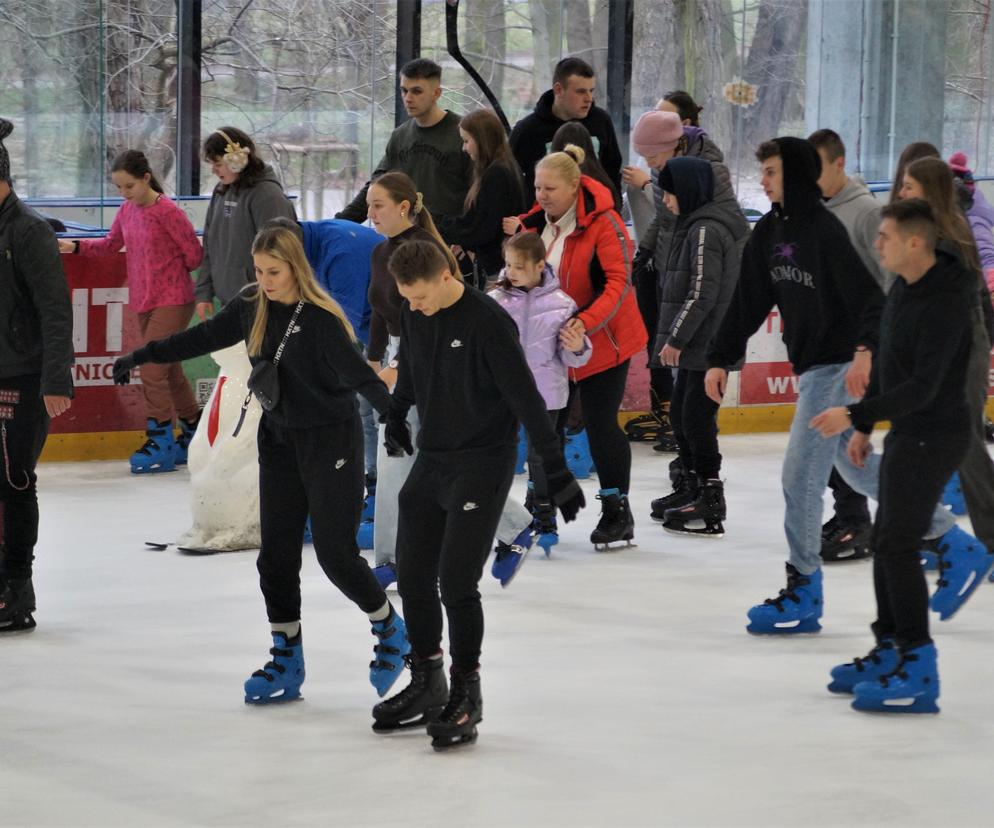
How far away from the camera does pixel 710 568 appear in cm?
693

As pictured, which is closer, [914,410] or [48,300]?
[914,410]

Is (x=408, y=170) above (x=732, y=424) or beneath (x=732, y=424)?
above

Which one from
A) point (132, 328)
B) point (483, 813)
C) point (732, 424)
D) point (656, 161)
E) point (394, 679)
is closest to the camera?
point (483, 813)

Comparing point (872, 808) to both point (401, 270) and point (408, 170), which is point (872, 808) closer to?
point (401, 270)

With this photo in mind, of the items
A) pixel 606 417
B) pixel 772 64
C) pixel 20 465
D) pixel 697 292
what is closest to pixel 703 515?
pixel 606 417

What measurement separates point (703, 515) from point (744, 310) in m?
1.86

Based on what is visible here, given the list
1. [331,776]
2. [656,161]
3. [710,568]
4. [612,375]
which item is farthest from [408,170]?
[331,776]

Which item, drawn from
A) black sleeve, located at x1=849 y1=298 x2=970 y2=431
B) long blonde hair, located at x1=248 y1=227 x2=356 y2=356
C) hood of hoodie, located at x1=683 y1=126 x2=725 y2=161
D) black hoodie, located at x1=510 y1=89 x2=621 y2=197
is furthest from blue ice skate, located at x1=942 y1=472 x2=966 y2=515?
long blonde hair, located at x1=248 y1=227 x2=356 y2=356

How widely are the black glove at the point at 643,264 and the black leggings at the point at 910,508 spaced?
13.3ft

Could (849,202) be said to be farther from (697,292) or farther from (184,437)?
(184,437)

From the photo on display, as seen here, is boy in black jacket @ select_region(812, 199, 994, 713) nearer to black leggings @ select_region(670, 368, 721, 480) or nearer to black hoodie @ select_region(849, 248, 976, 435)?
black hoodie @ select_region(849, 248, 976, 435)

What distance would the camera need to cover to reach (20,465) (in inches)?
226

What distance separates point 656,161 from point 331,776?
3.97 m

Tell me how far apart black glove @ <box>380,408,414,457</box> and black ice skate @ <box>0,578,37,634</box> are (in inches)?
66.0
